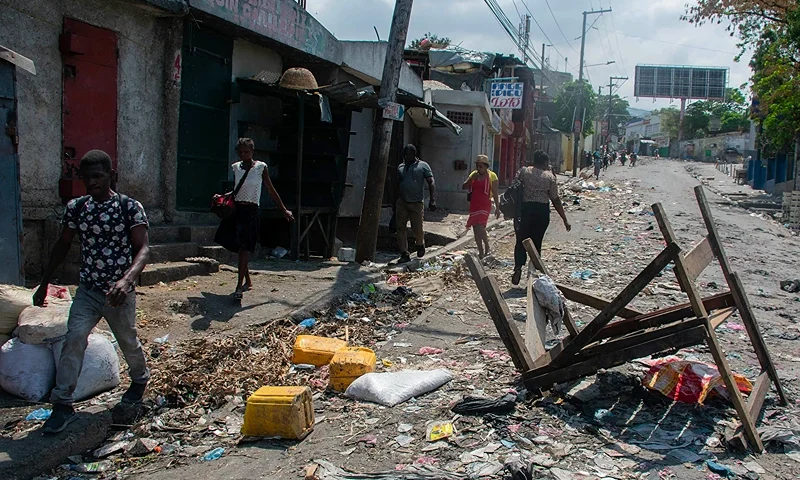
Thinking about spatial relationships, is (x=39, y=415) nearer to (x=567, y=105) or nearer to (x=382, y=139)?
(x=382, y=139)

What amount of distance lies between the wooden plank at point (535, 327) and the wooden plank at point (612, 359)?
23cm

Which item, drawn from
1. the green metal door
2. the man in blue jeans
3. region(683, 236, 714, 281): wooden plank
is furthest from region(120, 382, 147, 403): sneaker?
the green metal door

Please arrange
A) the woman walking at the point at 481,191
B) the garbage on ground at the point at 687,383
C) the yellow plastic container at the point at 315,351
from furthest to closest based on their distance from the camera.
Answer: the woman walking at the point at 481,191 < the yellow plastic container at the point at 315,351 < the garbage on ground at the point at 687,383

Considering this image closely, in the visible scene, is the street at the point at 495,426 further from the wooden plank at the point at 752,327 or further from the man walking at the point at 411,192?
the man walking at the point at 411,192

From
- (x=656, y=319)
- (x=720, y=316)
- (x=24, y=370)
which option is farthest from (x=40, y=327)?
(x=720, y=316)

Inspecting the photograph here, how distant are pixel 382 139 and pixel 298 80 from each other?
172 cm

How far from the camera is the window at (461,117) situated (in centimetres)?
1933

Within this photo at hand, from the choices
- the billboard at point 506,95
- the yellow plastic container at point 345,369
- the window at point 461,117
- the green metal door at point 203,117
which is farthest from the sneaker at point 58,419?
the billboard at point 506,95

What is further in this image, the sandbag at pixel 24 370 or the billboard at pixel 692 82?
the billboard at pixel 692 82

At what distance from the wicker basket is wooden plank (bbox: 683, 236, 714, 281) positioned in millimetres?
6406

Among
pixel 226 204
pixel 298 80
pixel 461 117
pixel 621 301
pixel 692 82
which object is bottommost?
pixel 621 301

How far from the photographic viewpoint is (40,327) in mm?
4141

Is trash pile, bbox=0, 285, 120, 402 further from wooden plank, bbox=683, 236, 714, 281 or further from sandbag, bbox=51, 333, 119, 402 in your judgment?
wooden plank, bbox=683, 236, 714, 281

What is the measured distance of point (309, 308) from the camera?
6.61m
